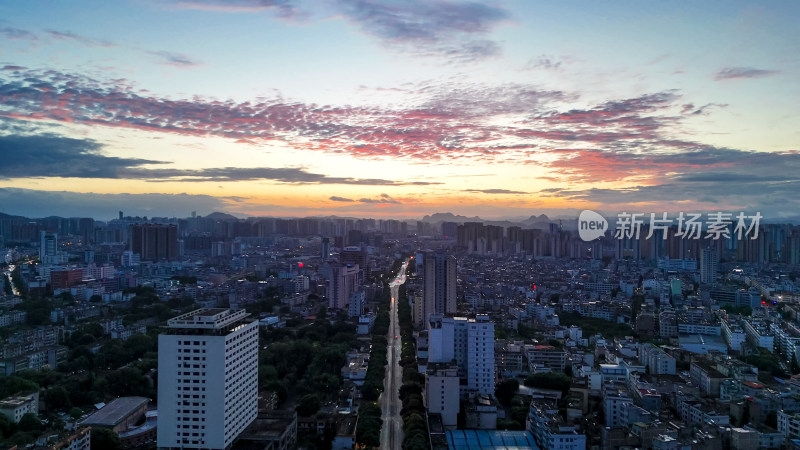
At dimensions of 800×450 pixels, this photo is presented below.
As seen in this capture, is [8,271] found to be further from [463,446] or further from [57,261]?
[463,446]

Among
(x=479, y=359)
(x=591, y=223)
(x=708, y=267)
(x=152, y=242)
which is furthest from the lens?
(x=152, y=242)

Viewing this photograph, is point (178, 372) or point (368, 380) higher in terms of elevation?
point (178, 372)

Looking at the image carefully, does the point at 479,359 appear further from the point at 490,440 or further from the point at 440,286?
the point at 440,286

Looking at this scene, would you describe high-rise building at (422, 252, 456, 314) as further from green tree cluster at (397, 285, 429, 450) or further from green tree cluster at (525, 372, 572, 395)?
green tree cluster at (525, 372, 572, 395)

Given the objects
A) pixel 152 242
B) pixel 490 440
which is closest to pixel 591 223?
pixel 490 440

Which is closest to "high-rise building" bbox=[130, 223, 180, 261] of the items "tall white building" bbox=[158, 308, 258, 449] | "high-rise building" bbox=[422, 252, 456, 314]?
"high-rise building" bbox=[422, 252, 456, 314]

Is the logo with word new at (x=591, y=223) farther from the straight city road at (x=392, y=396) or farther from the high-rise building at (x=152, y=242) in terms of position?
the high-rise building at (x=152, y=242)

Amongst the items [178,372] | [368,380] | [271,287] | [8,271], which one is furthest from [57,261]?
[178,372]

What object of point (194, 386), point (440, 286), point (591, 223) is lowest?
point (194, 386)

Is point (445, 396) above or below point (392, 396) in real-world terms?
above
